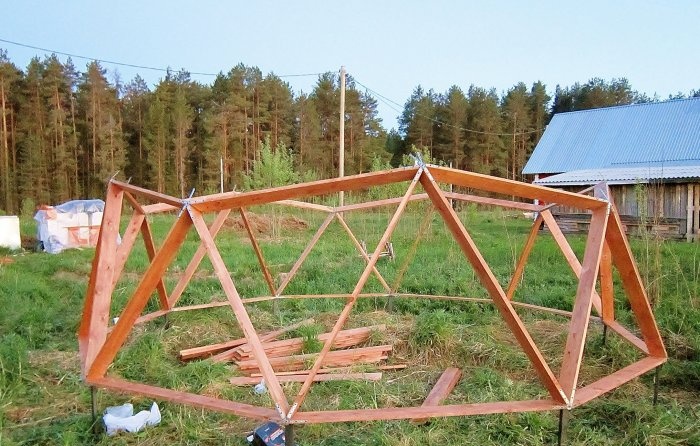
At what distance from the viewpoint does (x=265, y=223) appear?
18.3m

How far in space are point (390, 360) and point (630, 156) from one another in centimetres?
2117

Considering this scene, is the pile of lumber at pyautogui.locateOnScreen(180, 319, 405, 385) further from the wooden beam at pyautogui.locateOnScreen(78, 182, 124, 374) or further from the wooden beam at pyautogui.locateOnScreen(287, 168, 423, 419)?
the wooden beam at pyautogui.locateOnScreen(287, 168, 423, 419)

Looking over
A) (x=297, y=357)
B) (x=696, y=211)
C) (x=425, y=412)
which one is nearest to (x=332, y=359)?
(x=297, y=357)

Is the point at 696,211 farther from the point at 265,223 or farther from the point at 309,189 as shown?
the point at 309,189

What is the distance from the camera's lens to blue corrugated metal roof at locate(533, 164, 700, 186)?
16953 mm

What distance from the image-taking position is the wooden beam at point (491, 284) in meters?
2.94

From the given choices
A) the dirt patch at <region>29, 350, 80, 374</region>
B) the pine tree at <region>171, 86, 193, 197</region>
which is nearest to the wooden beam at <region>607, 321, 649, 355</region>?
the dirt patch at <region>29, 350, 80, 374</region>

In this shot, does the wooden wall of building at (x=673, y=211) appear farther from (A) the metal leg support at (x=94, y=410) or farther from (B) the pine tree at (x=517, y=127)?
(B) the pine tree at (x=517, y=127)

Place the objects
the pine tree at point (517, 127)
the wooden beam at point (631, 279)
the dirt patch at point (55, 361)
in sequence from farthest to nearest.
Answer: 1. the pine tree at point (517, 127)
2. the dirt patch at point (55, 361)
3. the wooden beam at point (631, 279)

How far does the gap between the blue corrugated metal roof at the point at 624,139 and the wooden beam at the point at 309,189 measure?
70.6ft

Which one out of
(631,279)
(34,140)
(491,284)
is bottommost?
(631,279)

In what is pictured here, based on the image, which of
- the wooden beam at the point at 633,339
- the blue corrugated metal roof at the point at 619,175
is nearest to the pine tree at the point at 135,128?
the blue corrugated metal roof at the point at 619,175

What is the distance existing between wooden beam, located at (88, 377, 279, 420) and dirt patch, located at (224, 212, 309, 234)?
1348 cm

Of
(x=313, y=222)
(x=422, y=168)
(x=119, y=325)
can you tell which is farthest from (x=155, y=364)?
(x=313, y=222)
